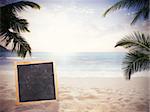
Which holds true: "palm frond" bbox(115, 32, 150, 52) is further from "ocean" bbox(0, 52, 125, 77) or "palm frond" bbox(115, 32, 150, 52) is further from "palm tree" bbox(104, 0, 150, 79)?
"ocean" bbox(0, 52, 125, 77)

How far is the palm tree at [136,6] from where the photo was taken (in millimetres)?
2908

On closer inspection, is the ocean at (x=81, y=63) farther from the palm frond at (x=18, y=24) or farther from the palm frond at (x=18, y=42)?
the palm frond at (x=18, y=24)

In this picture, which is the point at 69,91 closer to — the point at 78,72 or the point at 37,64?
the point at 78,72

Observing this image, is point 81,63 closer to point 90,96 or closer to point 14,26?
point 90,96

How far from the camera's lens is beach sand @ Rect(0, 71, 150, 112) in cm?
292

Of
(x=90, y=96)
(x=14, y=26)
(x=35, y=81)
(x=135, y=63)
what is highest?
(x=14, y=26)

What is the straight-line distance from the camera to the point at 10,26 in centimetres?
289

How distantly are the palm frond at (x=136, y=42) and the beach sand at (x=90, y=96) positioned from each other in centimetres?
33

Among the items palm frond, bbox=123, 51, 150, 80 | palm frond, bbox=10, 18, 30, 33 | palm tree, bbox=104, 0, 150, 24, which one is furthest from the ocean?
palm tree, bbox=104, 0, 150, 24

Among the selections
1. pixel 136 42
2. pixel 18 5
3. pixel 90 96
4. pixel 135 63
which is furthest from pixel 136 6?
pixel 18 5

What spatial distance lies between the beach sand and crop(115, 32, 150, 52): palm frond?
329mm

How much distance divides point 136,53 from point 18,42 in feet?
4.03

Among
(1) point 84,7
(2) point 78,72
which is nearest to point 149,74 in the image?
(2) point 78,72

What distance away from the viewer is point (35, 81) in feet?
9.59
